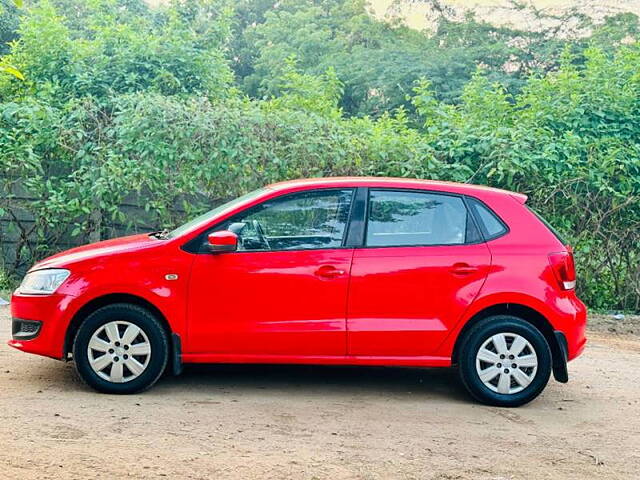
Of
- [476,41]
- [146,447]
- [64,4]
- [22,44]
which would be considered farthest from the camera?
[64,4]

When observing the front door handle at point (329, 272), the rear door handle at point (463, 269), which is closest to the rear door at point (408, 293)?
the rear door handle at point (463, 269)

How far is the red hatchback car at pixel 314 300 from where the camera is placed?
6.05m

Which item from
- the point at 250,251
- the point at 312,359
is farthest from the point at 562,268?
the point at 250,251

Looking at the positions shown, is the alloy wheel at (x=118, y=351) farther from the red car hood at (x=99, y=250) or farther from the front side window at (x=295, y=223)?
the front side window at (x=295, y=223)

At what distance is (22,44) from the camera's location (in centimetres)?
1260

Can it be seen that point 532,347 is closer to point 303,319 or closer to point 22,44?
point 303,319

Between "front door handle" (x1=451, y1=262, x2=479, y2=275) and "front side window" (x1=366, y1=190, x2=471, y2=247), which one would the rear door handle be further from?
"front side window" (x1=366, y1=190, x2=471, y2=247)

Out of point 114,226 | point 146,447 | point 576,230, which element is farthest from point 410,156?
point 146,447

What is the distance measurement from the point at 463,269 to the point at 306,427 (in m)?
1.60

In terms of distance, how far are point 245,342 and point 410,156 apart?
4755 millimetres

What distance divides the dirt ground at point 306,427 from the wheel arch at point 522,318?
1.37 ft

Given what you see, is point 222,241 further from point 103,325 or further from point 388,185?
point 388,185

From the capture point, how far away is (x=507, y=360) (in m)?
6.18


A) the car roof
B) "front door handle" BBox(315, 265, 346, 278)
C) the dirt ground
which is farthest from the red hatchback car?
the dirt ground
